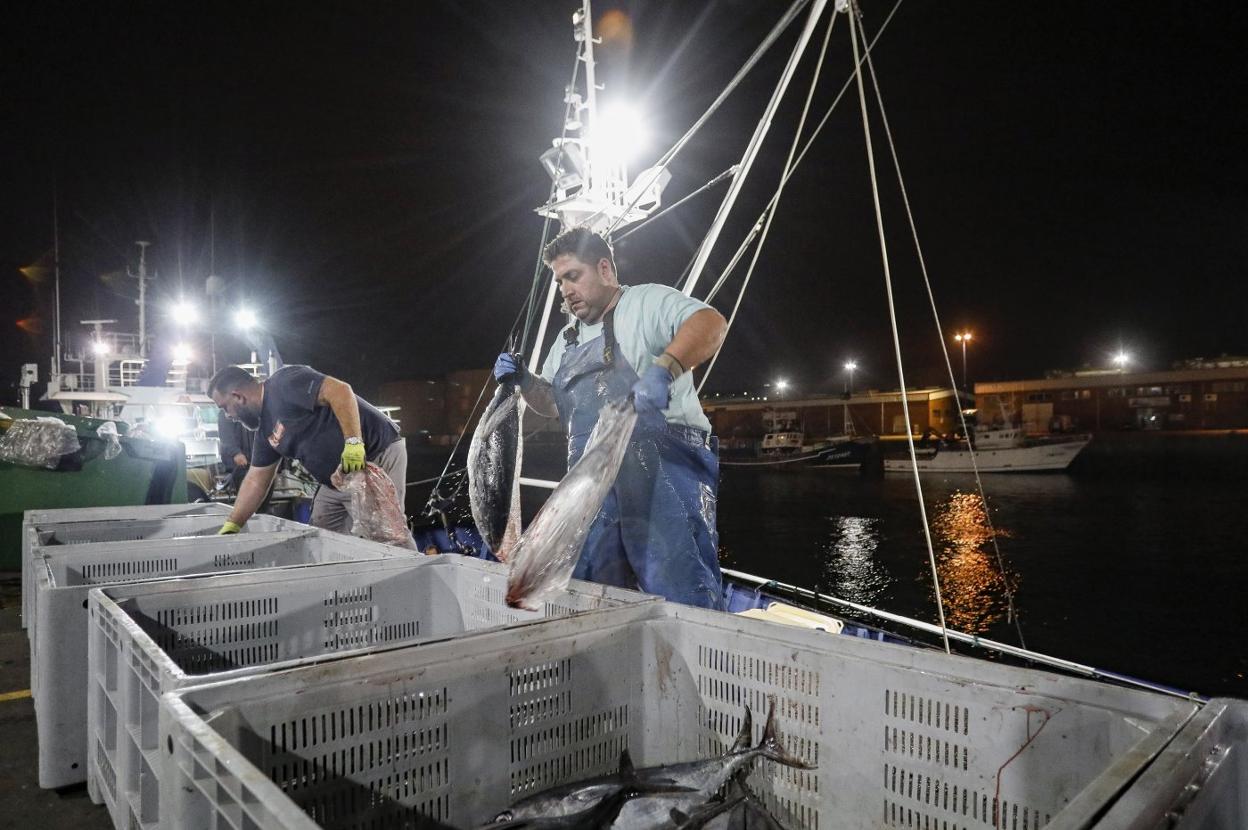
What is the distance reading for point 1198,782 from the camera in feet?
3.50

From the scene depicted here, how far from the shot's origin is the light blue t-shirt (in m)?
3.37

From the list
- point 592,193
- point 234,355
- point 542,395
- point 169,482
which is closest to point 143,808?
point 542,395

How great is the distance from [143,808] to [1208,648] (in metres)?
15.4

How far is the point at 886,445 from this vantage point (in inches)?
2122

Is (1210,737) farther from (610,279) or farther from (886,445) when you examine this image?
(886,445)

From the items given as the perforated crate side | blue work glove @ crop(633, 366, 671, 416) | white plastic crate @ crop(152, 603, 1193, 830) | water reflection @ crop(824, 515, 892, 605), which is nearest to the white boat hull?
water reflection @ crop(824, 515, 892, 605)

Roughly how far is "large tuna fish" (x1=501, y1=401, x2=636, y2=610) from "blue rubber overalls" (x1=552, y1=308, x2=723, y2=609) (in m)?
0.40

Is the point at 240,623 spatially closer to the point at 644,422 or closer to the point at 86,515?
the point at 644,422

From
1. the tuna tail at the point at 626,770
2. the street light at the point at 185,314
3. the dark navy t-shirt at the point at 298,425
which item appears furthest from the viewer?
the street light at the point at 185,314

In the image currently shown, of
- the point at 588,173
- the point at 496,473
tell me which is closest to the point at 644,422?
the point at 496,473

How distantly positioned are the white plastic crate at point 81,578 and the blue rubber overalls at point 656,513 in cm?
100

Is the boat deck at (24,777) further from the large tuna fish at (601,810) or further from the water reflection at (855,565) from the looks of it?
the water reflection at (855,565)

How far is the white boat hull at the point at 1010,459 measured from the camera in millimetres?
41188

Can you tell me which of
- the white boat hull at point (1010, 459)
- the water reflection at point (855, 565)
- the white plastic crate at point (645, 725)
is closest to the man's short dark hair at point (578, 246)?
the white plastic crate at point (645, 725)
